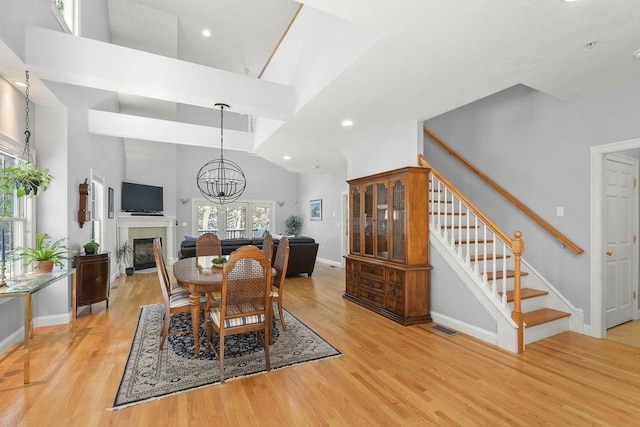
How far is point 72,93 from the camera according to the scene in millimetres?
3951

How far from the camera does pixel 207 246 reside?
477cm

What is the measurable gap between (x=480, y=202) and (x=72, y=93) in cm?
593

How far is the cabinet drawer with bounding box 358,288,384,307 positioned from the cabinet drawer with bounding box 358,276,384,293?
0.19 ft

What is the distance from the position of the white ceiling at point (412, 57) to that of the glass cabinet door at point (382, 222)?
0.94 m

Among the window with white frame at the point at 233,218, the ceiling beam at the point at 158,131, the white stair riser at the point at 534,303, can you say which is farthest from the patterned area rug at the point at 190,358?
the window with white frame at the point at 233,218

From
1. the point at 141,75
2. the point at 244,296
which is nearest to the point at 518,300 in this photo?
the point at 244,296

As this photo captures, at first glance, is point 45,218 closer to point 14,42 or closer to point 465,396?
point 14,42

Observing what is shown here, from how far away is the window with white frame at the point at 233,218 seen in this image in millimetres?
9844

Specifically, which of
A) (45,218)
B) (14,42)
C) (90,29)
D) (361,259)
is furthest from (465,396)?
(90,29)

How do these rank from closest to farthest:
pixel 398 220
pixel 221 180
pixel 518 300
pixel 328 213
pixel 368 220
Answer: pixel 518 300, pixel 398 220, pixel 368 220, pixel 221 180, pixel 328 213

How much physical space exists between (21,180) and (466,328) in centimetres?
465

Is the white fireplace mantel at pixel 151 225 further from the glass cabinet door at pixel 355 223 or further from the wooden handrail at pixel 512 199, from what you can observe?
the wooden handrail at pixel 512 199

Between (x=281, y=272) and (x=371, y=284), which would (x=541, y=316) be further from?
(x=281, y=272)

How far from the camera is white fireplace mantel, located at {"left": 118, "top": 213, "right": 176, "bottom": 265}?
7.27 meters
